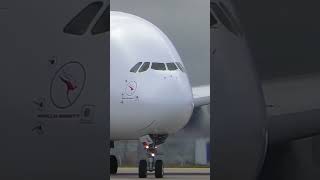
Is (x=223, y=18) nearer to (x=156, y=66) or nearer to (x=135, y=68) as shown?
(x=135, y=68)

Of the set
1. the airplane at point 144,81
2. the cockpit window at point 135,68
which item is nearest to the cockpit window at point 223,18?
the airplane at point 144,81

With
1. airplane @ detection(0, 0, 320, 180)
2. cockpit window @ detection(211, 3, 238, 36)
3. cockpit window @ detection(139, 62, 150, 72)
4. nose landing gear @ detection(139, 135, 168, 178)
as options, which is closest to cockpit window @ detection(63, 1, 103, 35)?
airplane @ detection(0, 0, 320, 180)

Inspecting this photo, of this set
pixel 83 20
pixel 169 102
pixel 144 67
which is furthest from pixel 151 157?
pixel 83 20

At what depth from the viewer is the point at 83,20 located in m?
5.19

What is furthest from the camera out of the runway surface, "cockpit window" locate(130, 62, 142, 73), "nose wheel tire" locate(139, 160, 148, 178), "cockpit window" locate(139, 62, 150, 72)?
the runway surface

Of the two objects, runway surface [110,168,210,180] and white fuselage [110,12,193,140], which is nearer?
white fuselage [110,12,193,140]

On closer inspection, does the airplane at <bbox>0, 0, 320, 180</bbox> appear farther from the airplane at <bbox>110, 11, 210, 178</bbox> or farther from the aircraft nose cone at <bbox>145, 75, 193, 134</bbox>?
the aircraft nose cone at <bbox>145, 75, 193, 134</bbox>

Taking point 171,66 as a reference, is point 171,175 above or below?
below

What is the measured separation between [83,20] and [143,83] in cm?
1162

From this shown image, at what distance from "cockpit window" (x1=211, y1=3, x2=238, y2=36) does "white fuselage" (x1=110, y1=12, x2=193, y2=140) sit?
430 inches

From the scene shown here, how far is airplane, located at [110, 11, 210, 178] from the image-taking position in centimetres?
1653

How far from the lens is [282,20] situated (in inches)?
208

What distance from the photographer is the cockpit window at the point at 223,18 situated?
531 cm

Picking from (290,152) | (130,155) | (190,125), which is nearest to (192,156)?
(130,155)
